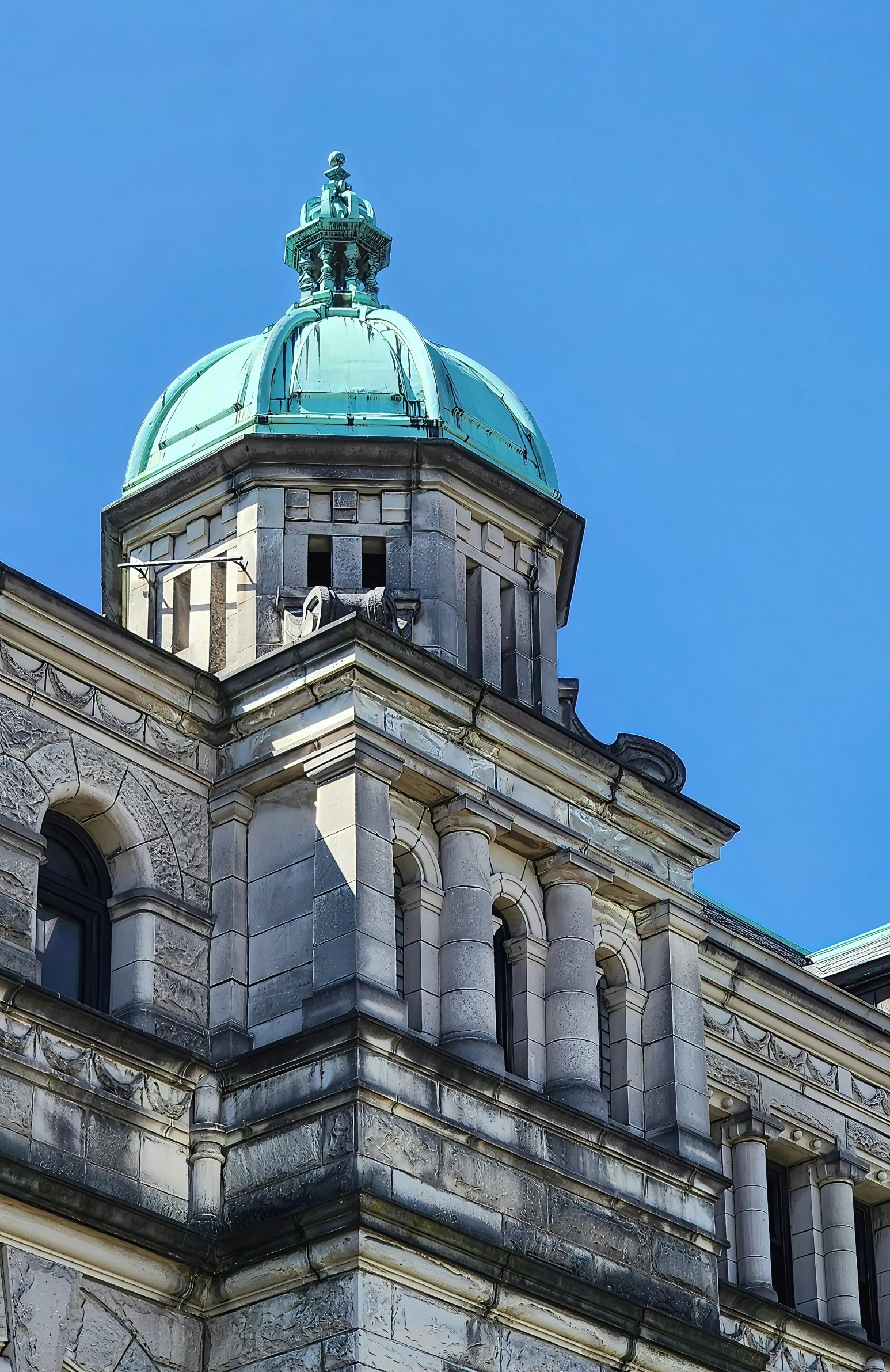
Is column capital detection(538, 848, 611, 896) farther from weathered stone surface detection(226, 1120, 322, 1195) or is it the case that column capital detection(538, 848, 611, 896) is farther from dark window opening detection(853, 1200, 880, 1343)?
dark window opening detection(853, 1200, 880, 1343)

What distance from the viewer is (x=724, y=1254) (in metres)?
32.6

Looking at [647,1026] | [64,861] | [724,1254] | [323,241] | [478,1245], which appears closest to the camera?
[478,1245]

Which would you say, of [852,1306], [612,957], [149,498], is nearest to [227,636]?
[149,498]

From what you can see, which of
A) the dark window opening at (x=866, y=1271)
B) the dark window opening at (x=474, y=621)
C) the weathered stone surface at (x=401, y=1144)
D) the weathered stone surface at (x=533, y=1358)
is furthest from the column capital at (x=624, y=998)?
the dark window opening at (x=866, y=1271)

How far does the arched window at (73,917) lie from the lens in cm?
2745

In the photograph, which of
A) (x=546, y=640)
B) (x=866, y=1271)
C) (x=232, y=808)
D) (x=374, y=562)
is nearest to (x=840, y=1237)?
(x=866, y=1271)

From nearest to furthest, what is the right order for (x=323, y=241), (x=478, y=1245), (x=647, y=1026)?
(x=478, y=1245) → (x=647, y=1026) → (x=323, y=241)

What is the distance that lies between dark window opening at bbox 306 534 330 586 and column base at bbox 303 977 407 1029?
5858 millimetres

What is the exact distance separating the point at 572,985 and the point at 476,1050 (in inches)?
77.8

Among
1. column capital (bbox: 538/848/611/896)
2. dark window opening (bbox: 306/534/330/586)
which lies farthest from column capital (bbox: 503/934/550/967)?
dark window opening (bbox: 306/534/330/586)

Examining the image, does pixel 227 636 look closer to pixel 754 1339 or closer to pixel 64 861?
pixel 64 861

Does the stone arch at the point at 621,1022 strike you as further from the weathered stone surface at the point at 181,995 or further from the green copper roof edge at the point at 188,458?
the green copper roof edge at the point at 188,458

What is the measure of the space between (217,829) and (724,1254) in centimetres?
827

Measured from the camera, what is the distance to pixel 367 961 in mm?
26938
